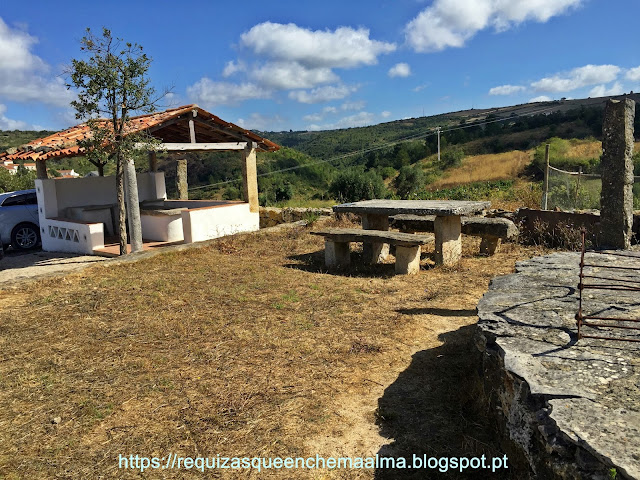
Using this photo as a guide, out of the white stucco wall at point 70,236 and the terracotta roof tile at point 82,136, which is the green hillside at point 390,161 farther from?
the white stucco wall at point 70,236

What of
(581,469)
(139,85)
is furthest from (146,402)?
(139,85)

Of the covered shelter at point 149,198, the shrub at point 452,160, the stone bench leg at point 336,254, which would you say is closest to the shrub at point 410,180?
the shrub at point 452,160

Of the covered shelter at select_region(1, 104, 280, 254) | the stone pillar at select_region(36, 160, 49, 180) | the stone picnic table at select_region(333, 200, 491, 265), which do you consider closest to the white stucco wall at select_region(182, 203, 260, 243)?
the covered shelter at select_region(1, 104, 280, 254)

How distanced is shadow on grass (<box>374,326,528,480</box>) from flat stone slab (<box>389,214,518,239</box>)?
4032mm

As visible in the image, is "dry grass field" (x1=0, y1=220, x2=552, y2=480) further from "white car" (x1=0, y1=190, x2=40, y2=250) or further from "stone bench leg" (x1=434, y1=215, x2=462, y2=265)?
"white car" (x1=0, y1=190, x2=40, y2=250)

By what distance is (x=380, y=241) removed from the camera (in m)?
7.21

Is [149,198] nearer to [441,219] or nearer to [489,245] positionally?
[441,219]

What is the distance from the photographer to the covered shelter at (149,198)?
376 inches

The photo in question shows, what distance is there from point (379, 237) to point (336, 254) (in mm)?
940

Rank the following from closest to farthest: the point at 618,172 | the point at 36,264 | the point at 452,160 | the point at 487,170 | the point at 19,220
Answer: the point at 618,172 → the point at 36,264 → the point at 19,220 → the point at 487,170 → the point at 452,160

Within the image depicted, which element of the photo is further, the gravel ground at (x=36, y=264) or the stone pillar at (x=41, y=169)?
the stone pillar at (x=41, y=169)

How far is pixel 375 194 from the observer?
17484mm

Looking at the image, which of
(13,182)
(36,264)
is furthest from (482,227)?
(13,182)

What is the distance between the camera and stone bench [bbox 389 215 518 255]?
7.81m
